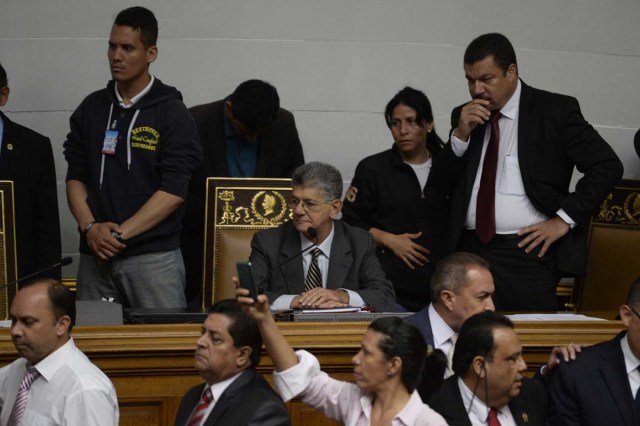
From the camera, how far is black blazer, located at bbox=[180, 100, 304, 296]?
5.38 metres

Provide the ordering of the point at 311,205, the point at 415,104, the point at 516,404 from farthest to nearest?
the point at 415,104 < the point at 311,205 < the point at 516,404

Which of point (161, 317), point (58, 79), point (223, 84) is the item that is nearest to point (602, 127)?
point (223, 84)

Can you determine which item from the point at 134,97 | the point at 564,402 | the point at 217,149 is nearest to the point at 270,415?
the point at 564,402

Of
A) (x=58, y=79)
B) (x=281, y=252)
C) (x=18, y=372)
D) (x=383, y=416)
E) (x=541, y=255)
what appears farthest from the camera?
(x=58, y=79)

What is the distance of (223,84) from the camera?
20.7 feet

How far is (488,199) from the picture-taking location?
4781 millimetres

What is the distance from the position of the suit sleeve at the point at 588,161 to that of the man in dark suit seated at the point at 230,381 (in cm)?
172

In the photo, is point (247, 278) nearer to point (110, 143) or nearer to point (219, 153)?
point (110, 143)

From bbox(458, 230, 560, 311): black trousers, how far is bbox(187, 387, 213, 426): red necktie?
1675 mm

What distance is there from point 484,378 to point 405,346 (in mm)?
297

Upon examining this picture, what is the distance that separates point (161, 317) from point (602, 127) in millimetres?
2999

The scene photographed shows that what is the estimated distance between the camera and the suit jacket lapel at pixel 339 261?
177 inches

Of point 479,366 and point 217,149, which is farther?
point 217,149

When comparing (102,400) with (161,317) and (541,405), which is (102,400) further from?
(541,405)
